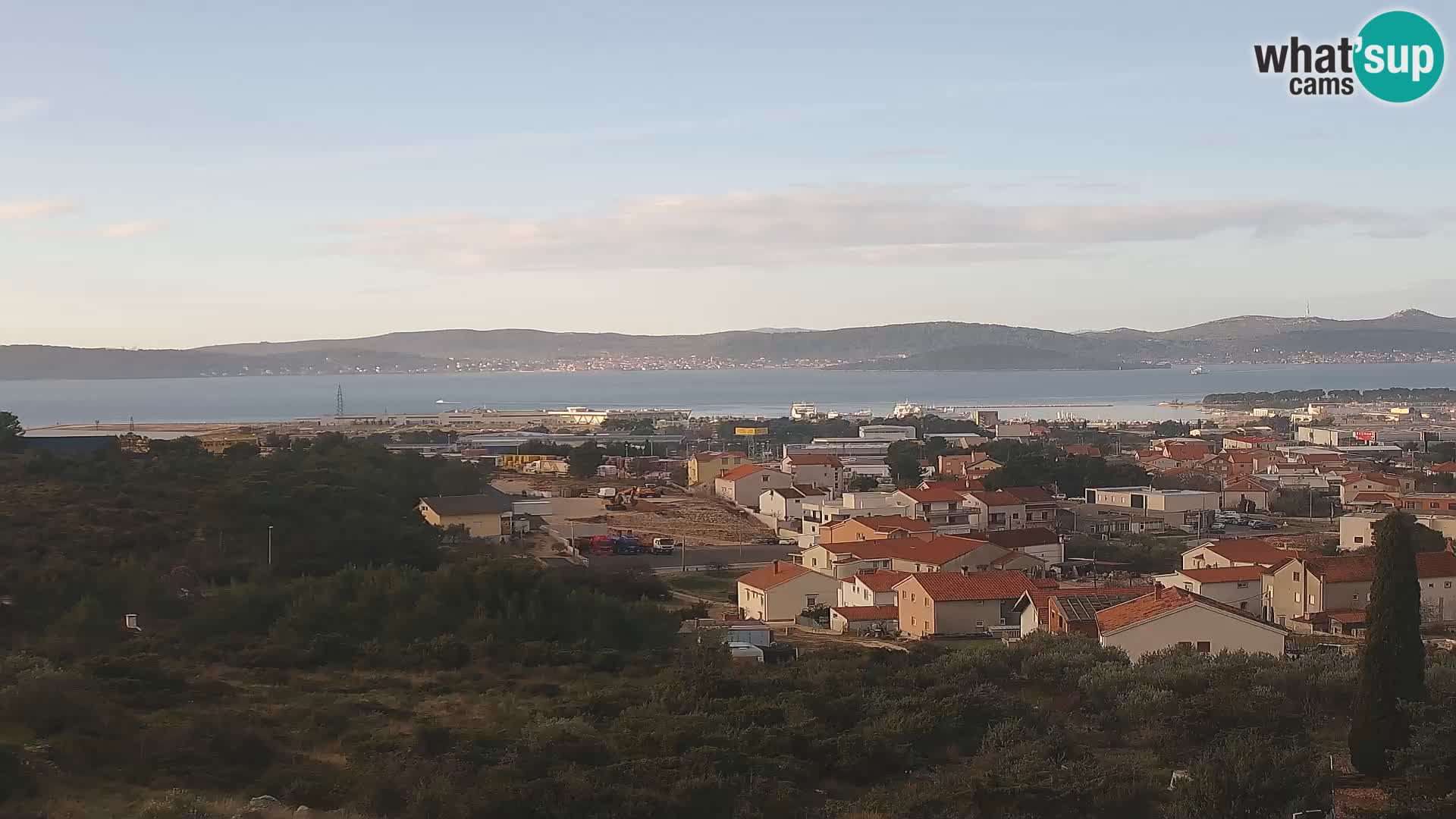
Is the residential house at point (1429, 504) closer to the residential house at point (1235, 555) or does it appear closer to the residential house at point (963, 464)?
the residential house at point (1235, 555)

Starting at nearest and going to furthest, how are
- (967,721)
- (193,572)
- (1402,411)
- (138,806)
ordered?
(138,806) < (967,721) < (193,572) < (1402,411)

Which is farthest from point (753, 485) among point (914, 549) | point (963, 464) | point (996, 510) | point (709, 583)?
point (914, 549)

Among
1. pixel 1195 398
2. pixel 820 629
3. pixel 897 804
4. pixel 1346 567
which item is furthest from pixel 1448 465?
pixel 1195 398

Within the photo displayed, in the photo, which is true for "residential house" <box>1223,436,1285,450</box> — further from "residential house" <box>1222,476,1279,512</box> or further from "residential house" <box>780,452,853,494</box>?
"residential house" <box>780,452,853,494</box>

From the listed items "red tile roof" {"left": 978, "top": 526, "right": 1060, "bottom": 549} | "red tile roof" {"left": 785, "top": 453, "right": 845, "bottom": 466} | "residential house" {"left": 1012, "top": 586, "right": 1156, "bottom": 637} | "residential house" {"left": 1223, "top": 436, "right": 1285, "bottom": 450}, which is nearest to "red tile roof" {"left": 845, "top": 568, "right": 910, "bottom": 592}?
"residential house" {"left": 1012, "top": 586, "right": 1156, "bottom": 637}

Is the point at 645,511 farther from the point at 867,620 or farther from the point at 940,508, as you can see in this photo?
the point at 867,620

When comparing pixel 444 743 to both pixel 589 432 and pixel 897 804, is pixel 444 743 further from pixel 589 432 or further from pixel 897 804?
pixel 589 432

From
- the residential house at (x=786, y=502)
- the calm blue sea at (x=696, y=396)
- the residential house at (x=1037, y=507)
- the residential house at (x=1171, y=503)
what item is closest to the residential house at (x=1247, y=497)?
the residential house at (x=1171, y=503)
